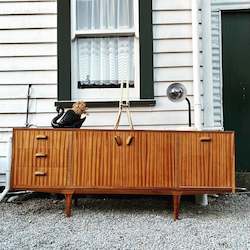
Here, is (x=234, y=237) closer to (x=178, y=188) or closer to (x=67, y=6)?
(x=178, y=188)

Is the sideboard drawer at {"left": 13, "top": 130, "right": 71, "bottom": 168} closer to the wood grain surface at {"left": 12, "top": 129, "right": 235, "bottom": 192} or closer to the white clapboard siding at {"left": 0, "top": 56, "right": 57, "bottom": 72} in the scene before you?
the wood grain surface at {"left": 12, "top": 129, "right": 235, "bottom": 192}

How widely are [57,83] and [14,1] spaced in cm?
104

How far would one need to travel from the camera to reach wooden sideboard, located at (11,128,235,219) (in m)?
4.38

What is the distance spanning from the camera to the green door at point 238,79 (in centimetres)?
598

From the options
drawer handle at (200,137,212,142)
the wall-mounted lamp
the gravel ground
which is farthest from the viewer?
the wall-mounted lamp

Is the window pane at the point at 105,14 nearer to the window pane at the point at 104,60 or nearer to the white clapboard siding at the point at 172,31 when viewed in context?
the window pane at the point at 104,60

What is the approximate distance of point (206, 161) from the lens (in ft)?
14.4

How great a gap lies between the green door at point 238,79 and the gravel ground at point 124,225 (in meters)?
0.95

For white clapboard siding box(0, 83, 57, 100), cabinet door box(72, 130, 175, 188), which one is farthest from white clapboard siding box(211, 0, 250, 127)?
white clapboard siding box(0, 83, 57, 100)

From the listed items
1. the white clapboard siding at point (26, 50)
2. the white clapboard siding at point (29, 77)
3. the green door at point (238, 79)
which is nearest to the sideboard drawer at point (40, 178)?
the white clapboard siding at point (29, 77)

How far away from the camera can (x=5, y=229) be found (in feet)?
13.3

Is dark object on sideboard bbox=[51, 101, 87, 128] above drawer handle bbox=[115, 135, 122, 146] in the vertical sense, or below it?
above

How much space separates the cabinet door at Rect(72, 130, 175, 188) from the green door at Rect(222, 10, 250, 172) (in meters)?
1.88

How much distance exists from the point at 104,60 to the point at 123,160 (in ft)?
4.70
